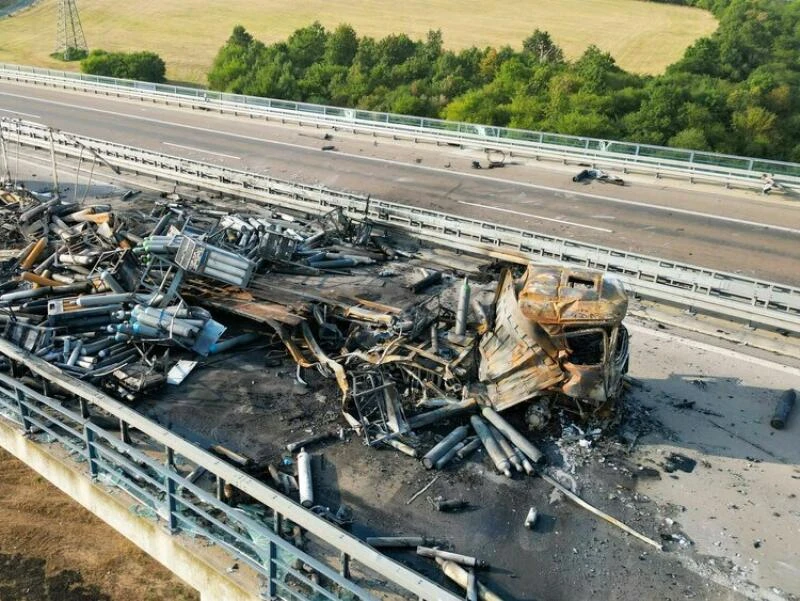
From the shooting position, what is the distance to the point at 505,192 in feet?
102

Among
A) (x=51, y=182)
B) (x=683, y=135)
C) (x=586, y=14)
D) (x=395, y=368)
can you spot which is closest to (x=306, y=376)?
(x=395, y=368)

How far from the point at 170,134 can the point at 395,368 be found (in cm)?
3372

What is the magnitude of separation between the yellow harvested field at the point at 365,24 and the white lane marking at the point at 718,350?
75.8m

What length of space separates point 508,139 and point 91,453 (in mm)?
30525

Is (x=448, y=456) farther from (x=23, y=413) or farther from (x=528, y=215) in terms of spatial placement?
(x=528, y=215)

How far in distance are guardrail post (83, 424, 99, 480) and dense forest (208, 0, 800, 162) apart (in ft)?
176

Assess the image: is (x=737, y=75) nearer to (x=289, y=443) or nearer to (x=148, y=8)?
(x=289, y=443)

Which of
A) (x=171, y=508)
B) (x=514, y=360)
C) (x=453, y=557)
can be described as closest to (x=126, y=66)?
(x=514, y=360)

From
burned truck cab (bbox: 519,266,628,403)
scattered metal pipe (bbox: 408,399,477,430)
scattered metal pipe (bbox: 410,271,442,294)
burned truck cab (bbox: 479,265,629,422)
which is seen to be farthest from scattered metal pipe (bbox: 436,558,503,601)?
scattered metal pipe (bbox: 410,271,442,294)

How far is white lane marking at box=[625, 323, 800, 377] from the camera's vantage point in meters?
15.8

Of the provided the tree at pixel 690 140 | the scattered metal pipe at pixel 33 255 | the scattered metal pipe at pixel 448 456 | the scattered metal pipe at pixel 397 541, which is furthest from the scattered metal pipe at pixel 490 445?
the tree at pixel 690 140

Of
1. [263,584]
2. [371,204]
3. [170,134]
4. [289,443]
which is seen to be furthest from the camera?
[170,134]

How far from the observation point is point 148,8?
371 feet

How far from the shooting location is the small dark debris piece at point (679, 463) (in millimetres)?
12078
